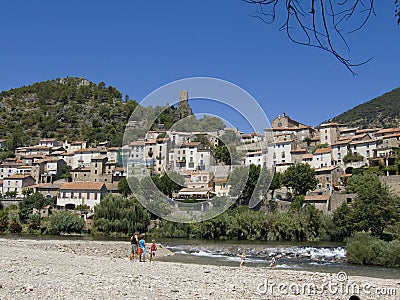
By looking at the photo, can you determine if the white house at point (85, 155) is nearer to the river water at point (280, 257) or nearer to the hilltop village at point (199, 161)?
the hilltop village at point (199, 161)

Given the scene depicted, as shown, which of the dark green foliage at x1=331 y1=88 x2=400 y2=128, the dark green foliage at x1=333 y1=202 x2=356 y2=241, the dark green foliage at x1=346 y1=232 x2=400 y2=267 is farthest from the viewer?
the dark green foliage at x1=331 y1=88 x2=400 y2=128

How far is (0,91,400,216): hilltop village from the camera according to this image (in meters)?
55.0

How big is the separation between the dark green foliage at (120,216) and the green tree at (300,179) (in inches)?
826

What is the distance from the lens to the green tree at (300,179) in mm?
53688

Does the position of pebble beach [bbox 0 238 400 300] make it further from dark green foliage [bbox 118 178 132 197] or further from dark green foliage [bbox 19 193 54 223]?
dark green foliage [bbox 118 178 132 197]

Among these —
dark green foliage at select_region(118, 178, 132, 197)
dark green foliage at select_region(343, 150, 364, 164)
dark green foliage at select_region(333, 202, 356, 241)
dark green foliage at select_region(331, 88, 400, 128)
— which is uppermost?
dark green foliage at select_region(331, 88, 400, 128)

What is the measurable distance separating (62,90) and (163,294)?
15118 cm

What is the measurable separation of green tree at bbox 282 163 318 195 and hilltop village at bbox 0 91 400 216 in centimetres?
124

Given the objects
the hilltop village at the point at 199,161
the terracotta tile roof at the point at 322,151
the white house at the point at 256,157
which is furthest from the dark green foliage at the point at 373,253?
the white house at the point at 256,157

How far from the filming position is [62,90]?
150125 millimetres

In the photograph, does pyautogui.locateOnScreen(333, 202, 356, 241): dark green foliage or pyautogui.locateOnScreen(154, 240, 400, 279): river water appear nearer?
pyautogui.locateOnScreen(154, 240, 400, 279): river water

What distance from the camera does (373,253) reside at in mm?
23984

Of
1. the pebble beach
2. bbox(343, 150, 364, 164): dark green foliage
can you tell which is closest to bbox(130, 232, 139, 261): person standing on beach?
the pebble beach

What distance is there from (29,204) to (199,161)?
27412 mm
